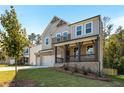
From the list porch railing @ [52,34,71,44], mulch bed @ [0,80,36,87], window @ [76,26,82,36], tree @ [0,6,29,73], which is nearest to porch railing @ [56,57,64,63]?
porch railing @ [52,34,71,44]

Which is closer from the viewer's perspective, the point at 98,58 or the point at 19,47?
the point at 19,47

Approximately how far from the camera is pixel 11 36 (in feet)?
52.8

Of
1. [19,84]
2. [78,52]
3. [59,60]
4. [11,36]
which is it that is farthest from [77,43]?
[19,84]

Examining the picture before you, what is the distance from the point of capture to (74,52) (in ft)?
94.4

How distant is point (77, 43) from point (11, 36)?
11380mm

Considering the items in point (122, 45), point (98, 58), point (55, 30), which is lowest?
point (98, 58)

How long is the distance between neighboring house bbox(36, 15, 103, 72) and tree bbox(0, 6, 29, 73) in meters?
10.1

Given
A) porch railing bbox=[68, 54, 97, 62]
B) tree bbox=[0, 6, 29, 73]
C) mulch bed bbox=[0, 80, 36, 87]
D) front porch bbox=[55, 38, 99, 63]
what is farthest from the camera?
front porch bbox=[55, 38, 99, 63]

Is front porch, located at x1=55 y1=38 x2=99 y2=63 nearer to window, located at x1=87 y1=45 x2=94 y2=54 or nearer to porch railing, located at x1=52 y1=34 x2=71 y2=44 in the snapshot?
window, located at x1=87 y1=45 x2=94 y2=54

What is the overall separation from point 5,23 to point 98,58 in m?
11.6

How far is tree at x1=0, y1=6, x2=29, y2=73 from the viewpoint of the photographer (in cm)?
1608

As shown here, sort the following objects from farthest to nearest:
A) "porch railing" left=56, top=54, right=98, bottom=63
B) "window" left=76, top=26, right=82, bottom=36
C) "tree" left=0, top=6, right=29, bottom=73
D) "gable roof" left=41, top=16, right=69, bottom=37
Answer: "gable roof" left=41, top=16, right=69, bottom=37, "window" left=76, top=26, right=82, bottom=36, "porch railing" left=56, top=54, right=98, bottom=63, "tree" left=0, top=6, right=29, bottom=73
